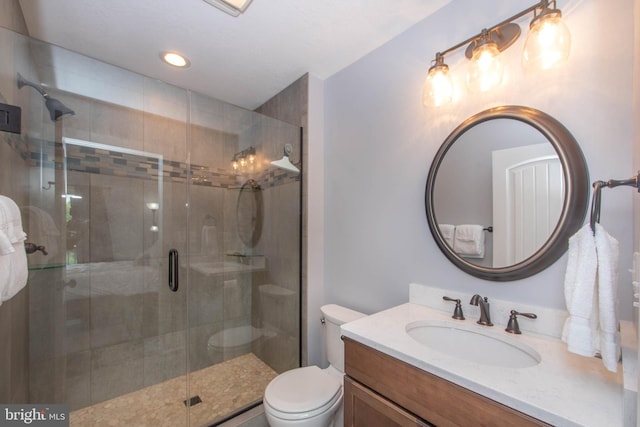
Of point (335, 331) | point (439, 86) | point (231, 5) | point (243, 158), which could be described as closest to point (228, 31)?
point (231, 5)

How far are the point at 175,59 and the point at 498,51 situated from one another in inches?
77.1

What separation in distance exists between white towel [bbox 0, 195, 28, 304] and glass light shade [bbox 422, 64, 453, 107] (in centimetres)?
173

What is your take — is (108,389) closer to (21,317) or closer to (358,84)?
(21,317)

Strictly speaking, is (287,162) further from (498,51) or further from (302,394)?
(302,394)

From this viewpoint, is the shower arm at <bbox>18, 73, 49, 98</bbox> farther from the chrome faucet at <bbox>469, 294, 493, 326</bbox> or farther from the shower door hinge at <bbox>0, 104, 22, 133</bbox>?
the chrome faucet at <bbox>469, 294, 493, 326</bbox>

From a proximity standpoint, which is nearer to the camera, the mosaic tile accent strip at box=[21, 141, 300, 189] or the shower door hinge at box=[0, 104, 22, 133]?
the shower door hinge at box=[0, 104, 22, 133]

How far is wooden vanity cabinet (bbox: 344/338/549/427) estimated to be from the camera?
722 millimetres

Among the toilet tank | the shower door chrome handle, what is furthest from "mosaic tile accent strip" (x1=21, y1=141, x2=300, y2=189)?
the toilet tank

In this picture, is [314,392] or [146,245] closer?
[314,392]

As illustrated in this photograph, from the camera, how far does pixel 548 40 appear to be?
0.94 metres

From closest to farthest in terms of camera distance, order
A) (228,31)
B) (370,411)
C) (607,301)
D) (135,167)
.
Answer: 1. (607,301)
2. (370,411)
3. (228,31)
4. (135,167)

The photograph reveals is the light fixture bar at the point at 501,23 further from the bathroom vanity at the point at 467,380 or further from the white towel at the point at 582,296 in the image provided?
the bathroom vanity at the point at 467,380

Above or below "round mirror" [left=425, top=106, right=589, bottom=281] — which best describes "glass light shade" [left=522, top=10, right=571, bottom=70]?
above

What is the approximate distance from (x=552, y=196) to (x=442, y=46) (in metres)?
0.92
